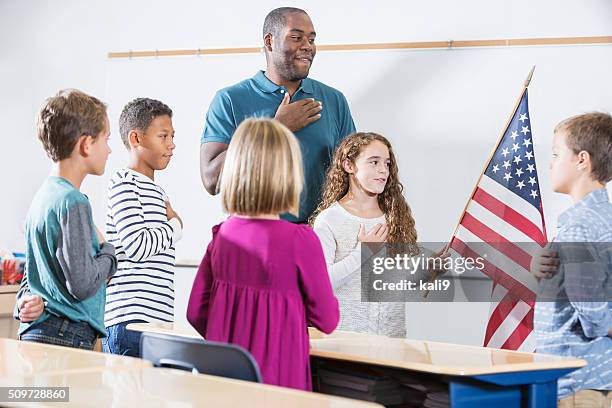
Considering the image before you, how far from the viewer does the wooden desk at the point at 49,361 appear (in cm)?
192

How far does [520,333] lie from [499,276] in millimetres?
312

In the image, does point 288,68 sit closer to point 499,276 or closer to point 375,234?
point 375,234

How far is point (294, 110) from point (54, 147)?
122cm

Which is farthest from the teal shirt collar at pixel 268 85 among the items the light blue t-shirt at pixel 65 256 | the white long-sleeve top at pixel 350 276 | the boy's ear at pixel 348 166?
the light blue t-shirt at pixel 65 256

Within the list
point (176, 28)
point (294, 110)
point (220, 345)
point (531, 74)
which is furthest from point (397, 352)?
point (176, 28)

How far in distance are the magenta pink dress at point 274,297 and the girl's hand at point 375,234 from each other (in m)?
1.02

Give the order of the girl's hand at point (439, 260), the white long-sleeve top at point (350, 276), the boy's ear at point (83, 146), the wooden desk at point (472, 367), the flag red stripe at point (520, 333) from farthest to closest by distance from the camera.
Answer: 1. the girl's hand at point (439, 260)
2. the flag red stripe at point (520, 333)
3. the white long-sleeve top at point (350, 276)
4. the boy's ear at point (83, 146)
5. the wooden desk at point (472, 367)

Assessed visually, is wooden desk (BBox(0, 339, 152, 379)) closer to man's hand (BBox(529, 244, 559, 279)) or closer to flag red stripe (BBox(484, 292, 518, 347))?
man's hand (BBox(529, 244, 559, 279))

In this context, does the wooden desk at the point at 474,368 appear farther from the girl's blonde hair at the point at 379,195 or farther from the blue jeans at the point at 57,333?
the girl's blonde hair at the point at 379,195

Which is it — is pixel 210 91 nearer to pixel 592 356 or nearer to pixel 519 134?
pixel 519 134

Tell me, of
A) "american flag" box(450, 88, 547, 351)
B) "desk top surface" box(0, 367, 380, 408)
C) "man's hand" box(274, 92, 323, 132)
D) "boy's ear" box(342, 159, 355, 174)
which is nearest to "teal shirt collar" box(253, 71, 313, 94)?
"man's hand" box(274, 92, 323, 132)

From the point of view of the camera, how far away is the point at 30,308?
2561 mm

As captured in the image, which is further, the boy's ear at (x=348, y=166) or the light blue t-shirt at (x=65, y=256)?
the boy's ear at (x=348, y=166)

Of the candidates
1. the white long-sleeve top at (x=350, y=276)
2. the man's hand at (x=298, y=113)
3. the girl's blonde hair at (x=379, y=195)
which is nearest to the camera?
the white long-sleeve top at (x=350, y=276)
